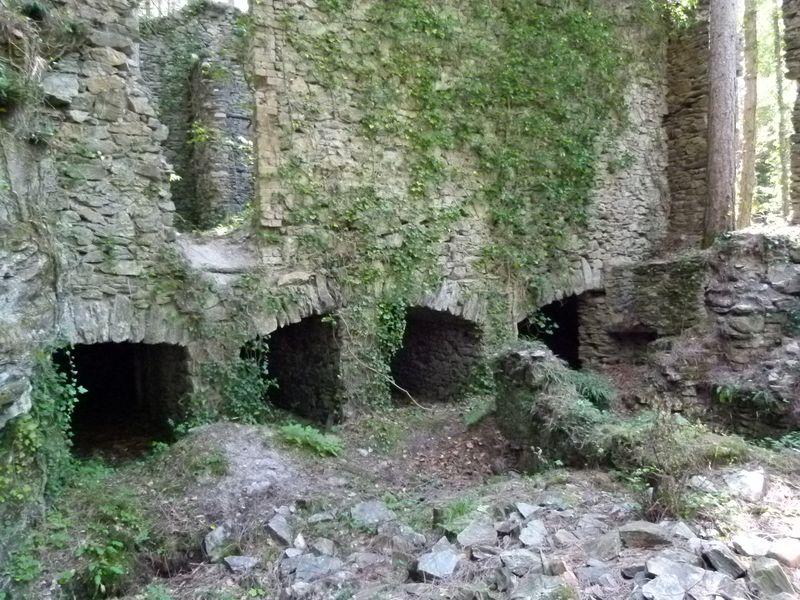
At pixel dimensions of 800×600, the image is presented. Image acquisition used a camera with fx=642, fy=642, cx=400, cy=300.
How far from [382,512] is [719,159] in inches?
295

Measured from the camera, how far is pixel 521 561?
10.9ft

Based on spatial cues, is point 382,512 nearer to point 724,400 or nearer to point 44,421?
point 44,421

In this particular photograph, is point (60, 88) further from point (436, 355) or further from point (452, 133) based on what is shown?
point (436, 355)

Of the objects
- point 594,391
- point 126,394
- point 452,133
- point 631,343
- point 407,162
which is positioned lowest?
point 126,394

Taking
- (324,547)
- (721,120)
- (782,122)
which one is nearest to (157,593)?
(324,547)

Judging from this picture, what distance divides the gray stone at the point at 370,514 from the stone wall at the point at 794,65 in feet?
25.0

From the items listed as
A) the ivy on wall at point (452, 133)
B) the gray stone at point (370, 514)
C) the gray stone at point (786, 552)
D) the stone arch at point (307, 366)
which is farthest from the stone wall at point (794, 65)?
the gray stone at point (370, 514)

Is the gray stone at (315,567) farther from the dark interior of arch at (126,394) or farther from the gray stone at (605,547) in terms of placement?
the dark interior of arch at (126,394)

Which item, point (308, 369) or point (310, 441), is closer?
point (310, 441)

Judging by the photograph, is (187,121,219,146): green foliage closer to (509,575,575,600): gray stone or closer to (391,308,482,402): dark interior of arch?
(391,308,482,402): dark interior of arch

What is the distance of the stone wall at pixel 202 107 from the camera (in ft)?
32.3

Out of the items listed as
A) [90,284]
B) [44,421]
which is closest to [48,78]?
[90,284]

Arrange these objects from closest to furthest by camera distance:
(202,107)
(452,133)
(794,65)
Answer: (452,133) → (794,65) → (202,107)

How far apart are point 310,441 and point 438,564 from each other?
2.59 meters
